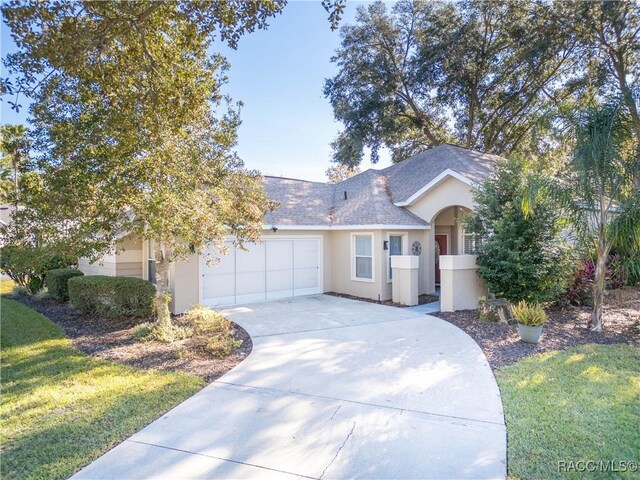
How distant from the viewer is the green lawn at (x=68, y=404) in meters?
4.19

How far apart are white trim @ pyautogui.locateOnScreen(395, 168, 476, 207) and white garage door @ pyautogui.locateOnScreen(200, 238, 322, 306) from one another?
398 cm

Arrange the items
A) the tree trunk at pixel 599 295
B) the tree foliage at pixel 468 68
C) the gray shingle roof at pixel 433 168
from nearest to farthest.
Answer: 1. the tree trunk at pixel 599 295
2. the gray shingle roof at pixel 433 168
3. the tree foliage at pixel 468 68

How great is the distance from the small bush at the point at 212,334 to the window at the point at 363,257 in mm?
6848

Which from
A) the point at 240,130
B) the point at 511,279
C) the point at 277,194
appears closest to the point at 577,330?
the point at 511,279

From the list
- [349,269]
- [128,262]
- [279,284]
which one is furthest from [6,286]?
[349,269]

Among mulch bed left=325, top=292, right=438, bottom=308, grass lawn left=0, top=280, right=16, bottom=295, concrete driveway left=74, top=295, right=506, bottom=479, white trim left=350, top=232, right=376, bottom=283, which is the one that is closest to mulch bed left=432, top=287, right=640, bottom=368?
concrete driveway left=74, top=295, right=506, bottom=479

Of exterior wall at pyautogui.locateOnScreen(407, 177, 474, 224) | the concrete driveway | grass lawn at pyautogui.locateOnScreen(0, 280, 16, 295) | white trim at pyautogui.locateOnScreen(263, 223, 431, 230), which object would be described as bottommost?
the concrete driveway

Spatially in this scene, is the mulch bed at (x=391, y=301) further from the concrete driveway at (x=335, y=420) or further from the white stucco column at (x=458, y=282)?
the concrete driveway at (x=335, y=420)

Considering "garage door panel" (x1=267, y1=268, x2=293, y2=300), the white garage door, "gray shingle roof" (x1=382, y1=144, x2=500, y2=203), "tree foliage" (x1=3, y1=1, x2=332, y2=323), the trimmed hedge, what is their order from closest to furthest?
"tree foliage" (x1=3, y1=1, x2=332, y2=323) → the trimmed hedge → the white garage door → "garage door panel" (x1=267, y1=268, x2=293, y2=300) → "gray shingle roof" (x1=382, y1=144, x2=500, y2=203)

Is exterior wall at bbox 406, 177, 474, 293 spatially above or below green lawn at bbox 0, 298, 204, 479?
above

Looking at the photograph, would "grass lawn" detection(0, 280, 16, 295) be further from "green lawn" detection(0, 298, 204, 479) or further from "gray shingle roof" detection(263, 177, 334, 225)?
"gray shingle roof" detection(263, 177, 334, 225)

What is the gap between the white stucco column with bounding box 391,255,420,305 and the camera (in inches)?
505

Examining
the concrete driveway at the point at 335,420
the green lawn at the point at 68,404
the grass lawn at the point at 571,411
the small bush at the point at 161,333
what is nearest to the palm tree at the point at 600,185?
the grass lawn at the point at 571,411

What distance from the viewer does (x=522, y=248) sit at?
10.6 m
